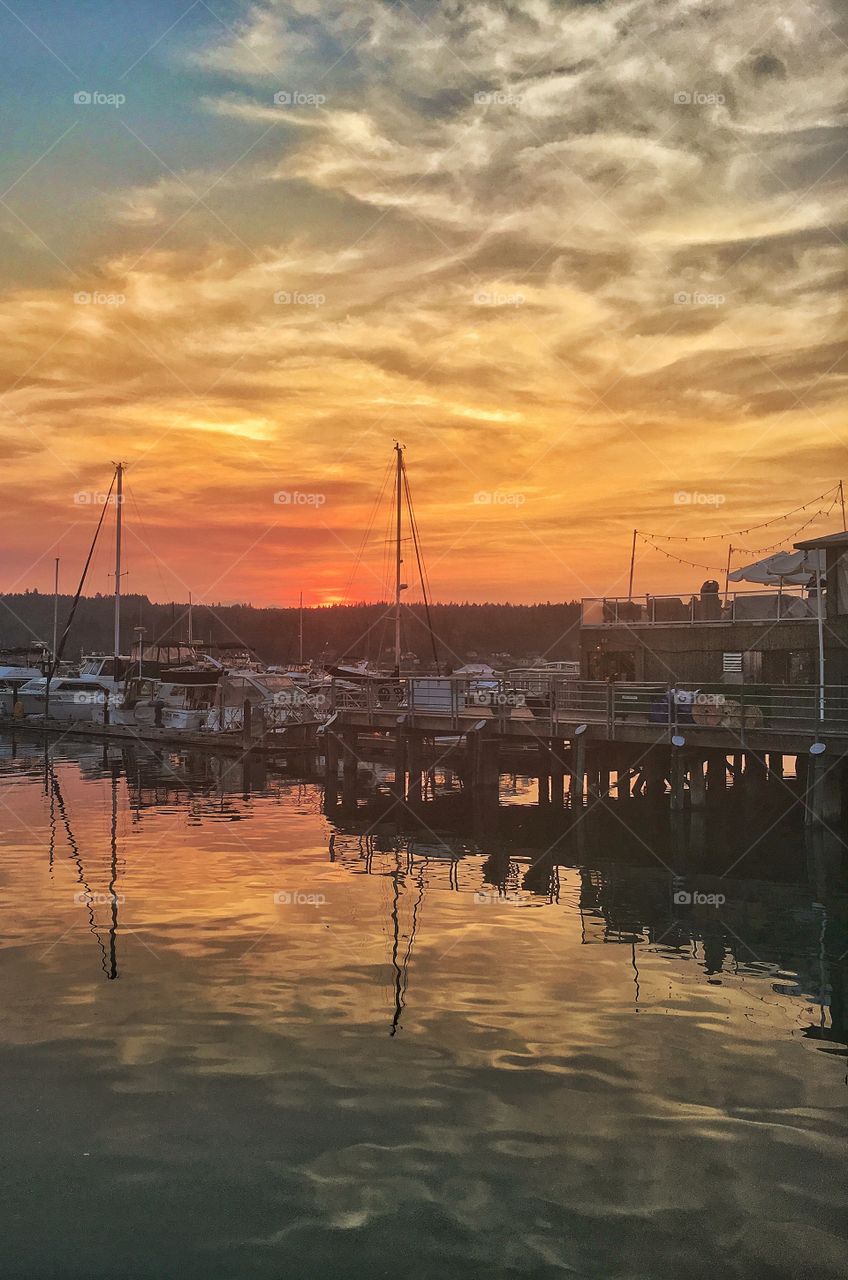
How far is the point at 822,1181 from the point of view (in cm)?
909

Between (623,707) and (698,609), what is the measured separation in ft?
20.7

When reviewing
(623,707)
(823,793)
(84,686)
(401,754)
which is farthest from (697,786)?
(84,686)

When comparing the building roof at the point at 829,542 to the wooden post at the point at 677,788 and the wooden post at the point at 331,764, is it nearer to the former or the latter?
the wooden post at the point at 677,788

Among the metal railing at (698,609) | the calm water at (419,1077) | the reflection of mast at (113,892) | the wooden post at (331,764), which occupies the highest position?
the metal railing at (698,609)

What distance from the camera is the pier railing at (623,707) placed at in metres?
28.3

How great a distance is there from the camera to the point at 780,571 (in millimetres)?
35344

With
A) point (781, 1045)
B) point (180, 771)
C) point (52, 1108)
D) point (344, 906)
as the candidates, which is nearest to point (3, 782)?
point (180, 771)

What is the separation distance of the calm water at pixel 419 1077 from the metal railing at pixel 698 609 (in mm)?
13928

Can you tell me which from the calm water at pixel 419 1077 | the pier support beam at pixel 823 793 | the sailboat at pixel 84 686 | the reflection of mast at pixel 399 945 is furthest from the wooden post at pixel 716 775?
the sailboat at pixel 84 686

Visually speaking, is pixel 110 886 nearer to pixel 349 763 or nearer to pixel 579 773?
pixel 579 773

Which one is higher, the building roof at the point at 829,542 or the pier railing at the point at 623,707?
the building roof at the point at 829,542

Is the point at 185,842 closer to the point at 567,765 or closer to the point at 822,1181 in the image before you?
the point at 567,765

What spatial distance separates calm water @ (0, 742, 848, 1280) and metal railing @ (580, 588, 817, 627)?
13928 mm

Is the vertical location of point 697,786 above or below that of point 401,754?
below
